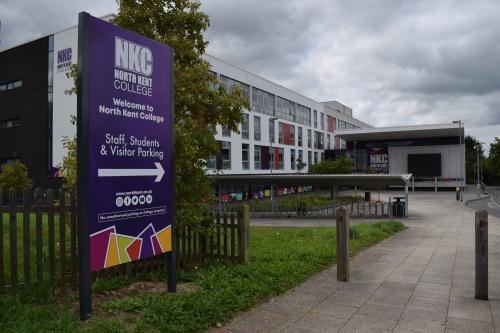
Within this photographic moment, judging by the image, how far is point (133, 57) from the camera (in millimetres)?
5543

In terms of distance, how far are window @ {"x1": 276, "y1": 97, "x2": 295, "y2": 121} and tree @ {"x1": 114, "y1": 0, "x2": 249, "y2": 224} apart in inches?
1828

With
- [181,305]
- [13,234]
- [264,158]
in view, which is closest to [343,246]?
[181,305]

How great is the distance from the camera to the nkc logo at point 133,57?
209 inches

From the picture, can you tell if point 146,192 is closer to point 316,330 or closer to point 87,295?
point 87,295

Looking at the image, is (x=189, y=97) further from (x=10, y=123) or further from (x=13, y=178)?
(x=10, y=123)

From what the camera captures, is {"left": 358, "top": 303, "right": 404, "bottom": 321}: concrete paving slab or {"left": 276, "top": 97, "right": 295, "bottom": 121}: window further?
{"left": 276, "top": 97, "right": 295, "bottom": 121}: window

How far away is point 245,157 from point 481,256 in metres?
40.7

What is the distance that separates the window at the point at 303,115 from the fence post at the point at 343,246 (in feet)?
176

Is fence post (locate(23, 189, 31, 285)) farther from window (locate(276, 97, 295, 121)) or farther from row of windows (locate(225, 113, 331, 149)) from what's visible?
window (locate(276, 97, 295, 121))

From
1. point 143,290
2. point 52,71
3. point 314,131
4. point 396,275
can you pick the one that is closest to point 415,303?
point 396,275

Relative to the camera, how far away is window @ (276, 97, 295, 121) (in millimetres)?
54594

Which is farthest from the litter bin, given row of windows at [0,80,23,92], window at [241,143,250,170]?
row of windows at [0,80,23,92]

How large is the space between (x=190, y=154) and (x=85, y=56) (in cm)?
258

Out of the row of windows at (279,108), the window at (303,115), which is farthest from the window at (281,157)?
the window at (303,115)
